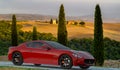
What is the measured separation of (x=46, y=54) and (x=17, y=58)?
2289 mm

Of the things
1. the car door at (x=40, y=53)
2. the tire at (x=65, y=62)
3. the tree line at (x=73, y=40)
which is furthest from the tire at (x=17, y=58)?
the tree line at (x=73, y=40)

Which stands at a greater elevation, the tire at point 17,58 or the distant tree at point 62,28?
the distant tree at point 62,28

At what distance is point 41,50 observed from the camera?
83.6ft

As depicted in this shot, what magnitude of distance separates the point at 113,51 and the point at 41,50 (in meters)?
43.6

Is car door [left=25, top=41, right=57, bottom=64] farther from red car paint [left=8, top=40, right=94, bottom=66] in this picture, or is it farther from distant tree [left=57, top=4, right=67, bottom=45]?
distant tree [left=57, top=4, right=67, bottom=45]

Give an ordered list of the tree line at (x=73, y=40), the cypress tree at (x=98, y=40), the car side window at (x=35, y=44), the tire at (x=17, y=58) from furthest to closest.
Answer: the tree line at (x=73, y=40) < the cypress tree at (x=98, y=40) < the tire at (x=17, y=58) < the car side window at (x=35, y=44)

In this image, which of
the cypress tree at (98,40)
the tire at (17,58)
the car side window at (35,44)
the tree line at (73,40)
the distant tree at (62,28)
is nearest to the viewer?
the car side window at (35,44)

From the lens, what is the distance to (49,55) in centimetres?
2497

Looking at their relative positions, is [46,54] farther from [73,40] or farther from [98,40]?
[73,40]

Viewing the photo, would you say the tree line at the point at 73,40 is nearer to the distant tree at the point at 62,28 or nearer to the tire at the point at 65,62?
the distant tree at the point at 62,28

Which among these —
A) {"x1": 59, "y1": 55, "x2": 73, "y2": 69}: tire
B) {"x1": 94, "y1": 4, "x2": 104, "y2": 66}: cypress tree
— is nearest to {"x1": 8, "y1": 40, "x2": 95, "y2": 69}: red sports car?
{"x1": 59, "y1": 55, "x2": 73, "y2": 69}: tire

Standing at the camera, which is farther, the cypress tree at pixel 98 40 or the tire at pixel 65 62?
the cypress tree at pixel 98 40

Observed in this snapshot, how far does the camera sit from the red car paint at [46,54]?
79.3 ft

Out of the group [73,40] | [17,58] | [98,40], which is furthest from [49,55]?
[73,40]
